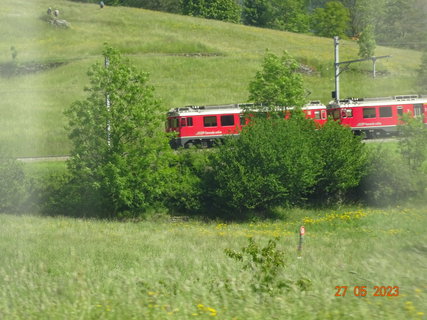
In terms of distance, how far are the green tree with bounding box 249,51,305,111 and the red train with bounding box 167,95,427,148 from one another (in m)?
1.61

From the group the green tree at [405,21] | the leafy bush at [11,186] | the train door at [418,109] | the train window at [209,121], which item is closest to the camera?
the green tree at [405,21]

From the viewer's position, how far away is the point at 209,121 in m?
39.5

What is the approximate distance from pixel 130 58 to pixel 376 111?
33093 millimetres

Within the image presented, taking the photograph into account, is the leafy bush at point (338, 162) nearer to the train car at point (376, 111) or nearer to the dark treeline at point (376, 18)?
the train car at point (376, 111)

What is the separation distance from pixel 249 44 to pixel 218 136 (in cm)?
4181

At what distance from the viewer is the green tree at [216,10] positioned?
332 ft

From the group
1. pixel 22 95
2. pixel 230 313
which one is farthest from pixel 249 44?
pixel 230 313

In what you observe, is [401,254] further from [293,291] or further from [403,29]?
[403,29]

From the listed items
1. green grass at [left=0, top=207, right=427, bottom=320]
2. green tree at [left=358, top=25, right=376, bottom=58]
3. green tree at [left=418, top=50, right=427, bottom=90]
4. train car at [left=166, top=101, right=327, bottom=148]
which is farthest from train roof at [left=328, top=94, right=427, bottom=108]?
green grass at [left=0, top=207, right=427, bottom=320]

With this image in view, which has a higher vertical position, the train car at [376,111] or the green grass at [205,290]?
the train car at [376,111]

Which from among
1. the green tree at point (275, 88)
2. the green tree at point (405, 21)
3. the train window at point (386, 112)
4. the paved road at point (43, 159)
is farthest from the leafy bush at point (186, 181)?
the green tree at point (405, 21)

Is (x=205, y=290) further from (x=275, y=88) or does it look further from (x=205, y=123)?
(x=205, y=123)
